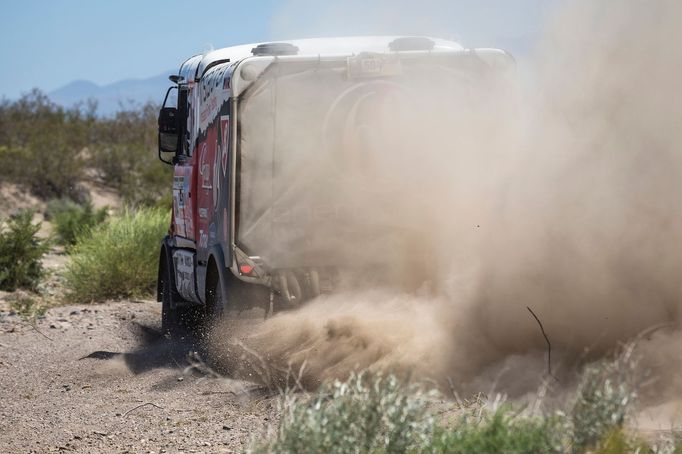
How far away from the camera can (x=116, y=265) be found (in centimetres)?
1594

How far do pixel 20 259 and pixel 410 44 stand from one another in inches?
377

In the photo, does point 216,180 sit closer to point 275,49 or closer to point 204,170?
point 204,170

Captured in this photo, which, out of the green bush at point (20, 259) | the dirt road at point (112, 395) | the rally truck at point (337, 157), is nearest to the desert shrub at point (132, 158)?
the green bush at point (20, 259)

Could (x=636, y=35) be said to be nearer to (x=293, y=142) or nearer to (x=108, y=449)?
(x=293, y=142)

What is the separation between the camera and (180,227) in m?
12.2

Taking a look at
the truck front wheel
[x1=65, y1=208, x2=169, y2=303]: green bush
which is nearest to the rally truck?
the truck front wheel

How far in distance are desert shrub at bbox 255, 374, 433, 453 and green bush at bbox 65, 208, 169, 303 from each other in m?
11.5

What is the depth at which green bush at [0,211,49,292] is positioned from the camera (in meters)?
17.4

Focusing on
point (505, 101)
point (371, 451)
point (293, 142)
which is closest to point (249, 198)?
point (293, 142)

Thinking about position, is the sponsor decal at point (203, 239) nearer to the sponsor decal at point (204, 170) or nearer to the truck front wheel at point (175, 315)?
the sponsor decal at point (204, 170)

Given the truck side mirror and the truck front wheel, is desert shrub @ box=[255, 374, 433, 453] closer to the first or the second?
the truck side mirror

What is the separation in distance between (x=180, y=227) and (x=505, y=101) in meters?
4.02

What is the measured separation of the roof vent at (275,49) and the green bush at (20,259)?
8.88 meters

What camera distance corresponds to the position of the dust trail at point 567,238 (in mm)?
7371
